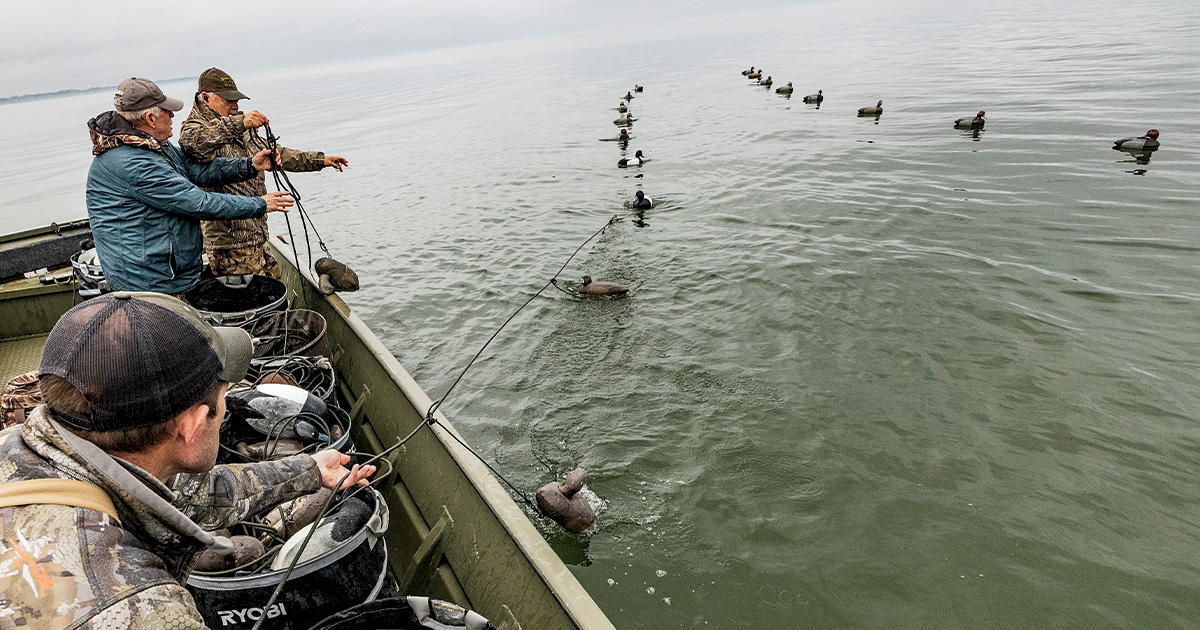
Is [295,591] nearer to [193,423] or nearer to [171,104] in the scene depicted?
[193,423]

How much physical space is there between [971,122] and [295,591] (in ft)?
65.1

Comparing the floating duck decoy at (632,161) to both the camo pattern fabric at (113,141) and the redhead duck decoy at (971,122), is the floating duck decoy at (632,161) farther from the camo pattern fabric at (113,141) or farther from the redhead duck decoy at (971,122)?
the camo pattern fabric at (113,141)

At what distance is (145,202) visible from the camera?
14.0 ft

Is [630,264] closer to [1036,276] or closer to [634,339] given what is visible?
[634,339]

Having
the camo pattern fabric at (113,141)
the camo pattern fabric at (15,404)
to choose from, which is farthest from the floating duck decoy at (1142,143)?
the camo pattern fabric at (15,404)

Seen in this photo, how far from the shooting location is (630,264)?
34.9 feet

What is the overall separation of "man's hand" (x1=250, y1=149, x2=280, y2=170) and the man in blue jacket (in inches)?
23.4

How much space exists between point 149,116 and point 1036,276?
34.9ft

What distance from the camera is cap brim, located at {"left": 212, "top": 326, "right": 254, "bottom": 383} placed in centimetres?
189

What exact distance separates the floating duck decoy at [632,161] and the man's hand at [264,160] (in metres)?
12.8

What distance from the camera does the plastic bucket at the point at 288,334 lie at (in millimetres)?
5164

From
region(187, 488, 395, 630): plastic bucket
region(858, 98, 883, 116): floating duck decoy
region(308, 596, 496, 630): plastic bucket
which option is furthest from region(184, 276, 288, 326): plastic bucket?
region(858, 98, 883, 116): floating duck decoy

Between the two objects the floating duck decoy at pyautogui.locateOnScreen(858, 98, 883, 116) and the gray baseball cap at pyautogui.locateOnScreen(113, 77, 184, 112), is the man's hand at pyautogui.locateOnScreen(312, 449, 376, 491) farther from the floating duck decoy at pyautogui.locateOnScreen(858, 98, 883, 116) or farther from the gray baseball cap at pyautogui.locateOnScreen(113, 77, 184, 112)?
the floating duck decoy at pyautogui.locateOnScreen(858, 98, 883, 116)

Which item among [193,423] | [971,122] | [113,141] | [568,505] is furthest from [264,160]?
[971,122]
